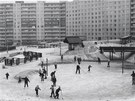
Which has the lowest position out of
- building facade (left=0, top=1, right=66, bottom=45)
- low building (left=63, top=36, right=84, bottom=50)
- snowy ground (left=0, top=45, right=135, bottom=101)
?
snowy ground (left=0, top=45, right=135, bottom=101)

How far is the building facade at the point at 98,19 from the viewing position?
476ft

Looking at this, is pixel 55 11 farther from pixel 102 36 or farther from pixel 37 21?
pixel 102 36

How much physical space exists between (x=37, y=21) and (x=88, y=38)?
39.4 meters

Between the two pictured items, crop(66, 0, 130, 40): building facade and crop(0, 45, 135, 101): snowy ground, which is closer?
crop(0, 45, 135, 101): snowy ground

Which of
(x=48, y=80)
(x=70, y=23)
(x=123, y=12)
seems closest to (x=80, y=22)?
(x=70, y=23)

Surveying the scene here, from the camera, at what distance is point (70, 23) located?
156750mm

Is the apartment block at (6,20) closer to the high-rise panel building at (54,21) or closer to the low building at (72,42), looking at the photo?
the high-rise panel building at (54,21)

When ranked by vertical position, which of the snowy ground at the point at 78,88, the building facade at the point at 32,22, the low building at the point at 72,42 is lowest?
the snowy ground at the point at 78,88

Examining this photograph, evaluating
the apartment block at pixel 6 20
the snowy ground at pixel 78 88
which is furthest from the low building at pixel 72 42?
the apartment block at pixel 6 20

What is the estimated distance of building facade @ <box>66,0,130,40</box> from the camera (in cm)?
14500

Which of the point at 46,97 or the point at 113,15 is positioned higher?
the point at 113,15

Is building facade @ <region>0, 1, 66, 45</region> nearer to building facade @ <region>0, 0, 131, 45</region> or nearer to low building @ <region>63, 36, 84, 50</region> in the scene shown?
building facade @ <region>0, 0, 131, 45</region>

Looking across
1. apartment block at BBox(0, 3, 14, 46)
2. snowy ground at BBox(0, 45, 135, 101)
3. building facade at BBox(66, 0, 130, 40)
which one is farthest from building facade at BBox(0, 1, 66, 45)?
snowy ground at BBox(0, 45, 135, 101)

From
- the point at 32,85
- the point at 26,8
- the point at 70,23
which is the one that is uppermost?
the point at 26,8
